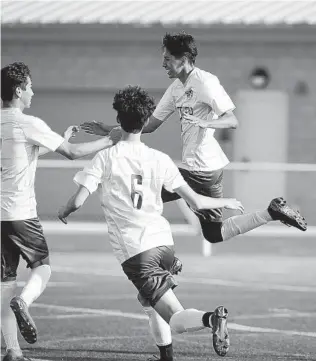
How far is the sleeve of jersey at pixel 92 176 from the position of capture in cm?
898

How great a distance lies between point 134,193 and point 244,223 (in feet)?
6.04

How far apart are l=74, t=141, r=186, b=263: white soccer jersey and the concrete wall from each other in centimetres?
1478

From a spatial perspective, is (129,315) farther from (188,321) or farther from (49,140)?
(188,321)

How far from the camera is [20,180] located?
32.0 feet

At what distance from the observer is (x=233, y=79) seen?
24453 millimetres

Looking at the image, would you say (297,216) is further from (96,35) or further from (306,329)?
(96,35)

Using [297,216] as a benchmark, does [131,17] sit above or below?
above

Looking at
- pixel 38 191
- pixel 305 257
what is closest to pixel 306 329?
pixel 305 257

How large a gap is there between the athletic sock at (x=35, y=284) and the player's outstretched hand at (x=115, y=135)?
3.55 feet

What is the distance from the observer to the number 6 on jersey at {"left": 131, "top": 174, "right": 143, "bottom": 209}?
9.06 m

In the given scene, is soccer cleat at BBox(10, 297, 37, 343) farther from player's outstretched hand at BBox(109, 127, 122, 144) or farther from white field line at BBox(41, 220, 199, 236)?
white field line at BBox(41, 220, 199, 236)

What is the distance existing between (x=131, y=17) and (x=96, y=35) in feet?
2.73

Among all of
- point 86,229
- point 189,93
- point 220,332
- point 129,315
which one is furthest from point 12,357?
point 86,229

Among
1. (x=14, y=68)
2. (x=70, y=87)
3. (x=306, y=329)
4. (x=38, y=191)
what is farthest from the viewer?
(x=70, y=87)
